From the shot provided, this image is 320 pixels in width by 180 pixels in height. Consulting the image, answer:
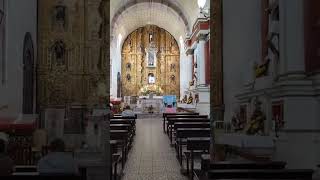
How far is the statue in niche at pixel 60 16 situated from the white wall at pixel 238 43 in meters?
4.38

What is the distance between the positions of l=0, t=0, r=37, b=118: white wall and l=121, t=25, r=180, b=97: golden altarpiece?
27599mm

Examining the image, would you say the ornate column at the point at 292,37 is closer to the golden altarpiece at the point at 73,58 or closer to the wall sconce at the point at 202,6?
the golden altarpiece at the point at 73,58

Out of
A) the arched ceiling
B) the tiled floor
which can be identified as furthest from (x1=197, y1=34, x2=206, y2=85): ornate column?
the tiled floor

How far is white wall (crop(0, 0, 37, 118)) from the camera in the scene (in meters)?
9.91

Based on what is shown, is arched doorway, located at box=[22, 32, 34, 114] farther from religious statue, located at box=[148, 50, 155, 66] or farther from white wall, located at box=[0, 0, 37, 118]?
religious statue, located at box=[148, 50, 155, 66]

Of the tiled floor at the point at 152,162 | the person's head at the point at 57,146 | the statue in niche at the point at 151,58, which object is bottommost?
the tiled floor at the point at 152,162

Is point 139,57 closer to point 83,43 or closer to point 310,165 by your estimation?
point 83,43

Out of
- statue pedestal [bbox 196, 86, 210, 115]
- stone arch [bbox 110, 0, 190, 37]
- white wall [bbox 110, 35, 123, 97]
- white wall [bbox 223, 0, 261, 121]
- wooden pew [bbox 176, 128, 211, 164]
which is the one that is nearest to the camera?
white wall [bbox 223, 0, 261, 121]

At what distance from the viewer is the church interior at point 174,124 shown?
6730 millimetres

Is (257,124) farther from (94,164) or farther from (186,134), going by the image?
(186,134)

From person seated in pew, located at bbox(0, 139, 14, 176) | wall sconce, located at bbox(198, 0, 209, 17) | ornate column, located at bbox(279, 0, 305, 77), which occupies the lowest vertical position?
person seated in pew, located at bbox(0, 139, 14, 176)

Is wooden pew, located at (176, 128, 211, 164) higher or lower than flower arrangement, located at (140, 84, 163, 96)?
lower

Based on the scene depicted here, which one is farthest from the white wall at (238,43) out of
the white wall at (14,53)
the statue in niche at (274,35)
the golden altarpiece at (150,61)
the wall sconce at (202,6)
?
the golden altarpiece at (150,61)

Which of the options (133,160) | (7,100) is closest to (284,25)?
(133,160)
